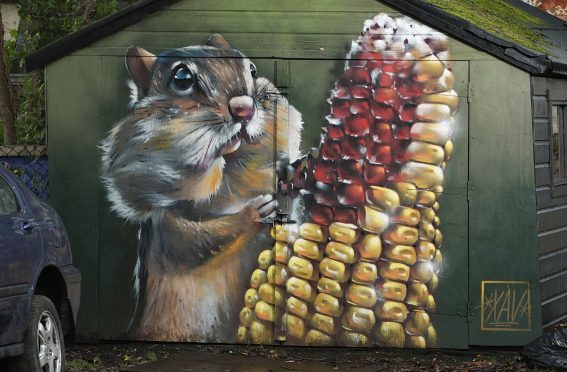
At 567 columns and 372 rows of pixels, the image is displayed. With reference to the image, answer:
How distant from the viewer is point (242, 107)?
398 inches

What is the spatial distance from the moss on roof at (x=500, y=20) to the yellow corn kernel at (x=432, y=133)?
3.38 feet

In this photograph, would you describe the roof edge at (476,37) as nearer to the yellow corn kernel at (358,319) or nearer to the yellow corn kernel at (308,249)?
the yellow corn kernel at (308,249)

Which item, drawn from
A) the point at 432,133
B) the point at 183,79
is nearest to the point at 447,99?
the point at 432,133

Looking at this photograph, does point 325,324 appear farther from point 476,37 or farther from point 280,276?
point 476,37

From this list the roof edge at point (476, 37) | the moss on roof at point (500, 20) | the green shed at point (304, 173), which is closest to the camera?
the roof edge at point (476, 37)

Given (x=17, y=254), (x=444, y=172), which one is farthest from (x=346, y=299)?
(x=17, y=254)

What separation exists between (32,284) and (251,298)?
3.00 metres

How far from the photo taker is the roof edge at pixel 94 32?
10.1 meters

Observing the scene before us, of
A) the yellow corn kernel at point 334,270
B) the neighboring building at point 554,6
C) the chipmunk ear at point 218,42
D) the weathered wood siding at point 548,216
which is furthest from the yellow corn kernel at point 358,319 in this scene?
the neighboring building at point 554,6

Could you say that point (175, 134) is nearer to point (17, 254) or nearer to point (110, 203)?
point (110, 203)

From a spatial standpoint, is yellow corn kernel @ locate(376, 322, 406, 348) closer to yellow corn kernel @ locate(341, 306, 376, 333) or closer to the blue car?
yellow corn kernel @ locate(341, 306, 376, 333)

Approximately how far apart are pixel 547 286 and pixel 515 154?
1268 mm

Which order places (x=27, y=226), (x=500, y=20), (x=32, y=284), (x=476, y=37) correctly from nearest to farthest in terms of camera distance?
(x=32, y=284)
(x=27, y=226)
(x=476, y=37)
(x=500, y=20)

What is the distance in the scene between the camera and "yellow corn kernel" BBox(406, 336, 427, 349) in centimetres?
991
